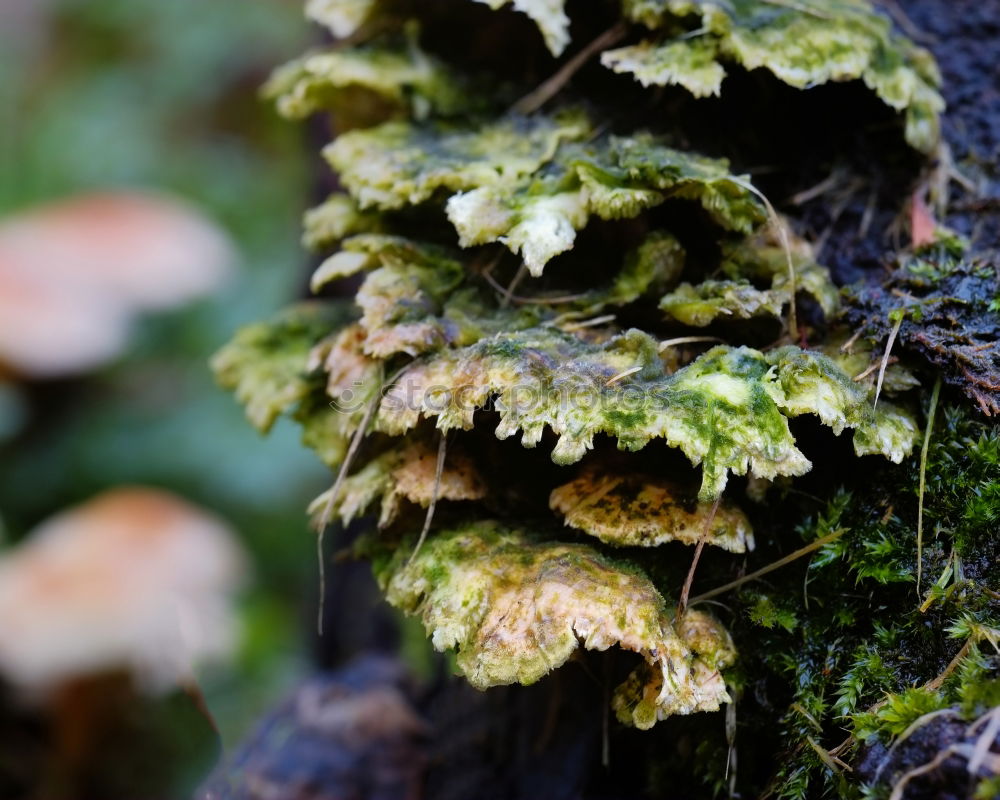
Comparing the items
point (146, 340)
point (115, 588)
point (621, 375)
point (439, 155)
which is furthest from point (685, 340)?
point (146, 340)

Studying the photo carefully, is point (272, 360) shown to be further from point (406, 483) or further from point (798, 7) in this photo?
point (798, 7)

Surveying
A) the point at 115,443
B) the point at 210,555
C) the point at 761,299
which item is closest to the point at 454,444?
the point at 761,299

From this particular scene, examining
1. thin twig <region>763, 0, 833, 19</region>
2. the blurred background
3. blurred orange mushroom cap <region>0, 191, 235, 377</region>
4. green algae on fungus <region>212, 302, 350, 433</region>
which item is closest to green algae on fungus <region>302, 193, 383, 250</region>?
green algae on fungus <region>212, 302, 350, 433</region>

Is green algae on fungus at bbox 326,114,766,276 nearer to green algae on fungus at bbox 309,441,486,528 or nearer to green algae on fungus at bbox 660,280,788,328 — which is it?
green algae on fungus at bbox 660,280,788,328

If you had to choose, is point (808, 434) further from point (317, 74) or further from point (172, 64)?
point (172, 64)

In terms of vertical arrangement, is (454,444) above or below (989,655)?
above
